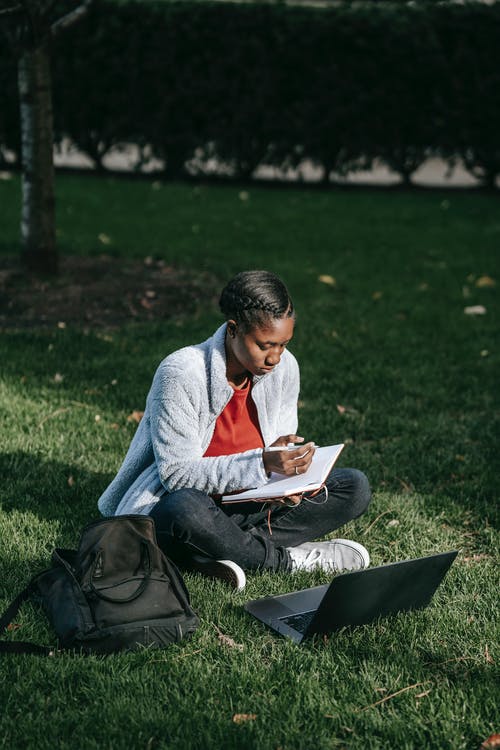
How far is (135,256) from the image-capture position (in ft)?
26.6

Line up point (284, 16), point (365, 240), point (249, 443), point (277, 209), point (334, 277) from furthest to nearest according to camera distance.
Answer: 1. point (284, 16)
2. point (277, 209)
3. point (365, 240)
4. point (334, 277)
5. point (249, 443)

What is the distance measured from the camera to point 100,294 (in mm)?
6734

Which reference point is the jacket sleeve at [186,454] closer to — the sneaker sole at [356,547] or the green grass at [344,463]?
the green grass at [344,463]

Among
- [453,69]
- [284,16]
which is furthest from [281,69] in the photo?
[453,69]

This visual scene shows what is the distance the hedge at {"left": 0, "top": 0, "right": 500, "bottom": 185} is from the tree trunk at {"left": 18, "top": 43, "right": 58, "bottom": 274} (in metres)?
6.99

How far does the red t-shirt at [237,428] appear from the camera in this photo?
11.5 feet

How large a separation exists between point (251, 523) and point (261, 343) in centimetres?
75

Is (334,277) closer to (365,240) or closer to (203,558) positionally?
(365,240)

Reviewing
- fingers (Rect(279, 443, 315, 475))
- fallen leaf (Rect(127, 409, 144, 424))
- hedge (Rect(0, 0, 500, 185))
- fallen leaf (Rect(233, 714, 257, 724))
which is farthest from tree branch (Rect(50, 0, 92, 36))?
hedge (Rect(0, 0, 500, 185))

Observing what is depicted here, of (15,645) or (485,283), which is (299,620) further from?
(485,283)

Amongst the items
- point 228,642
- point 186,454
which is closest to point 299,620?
point 228,642

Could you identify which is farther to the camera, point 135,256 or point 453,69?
point 453,69

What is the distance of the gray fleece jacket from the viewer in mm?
3271

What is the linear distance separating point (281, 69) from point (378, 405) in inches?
360
